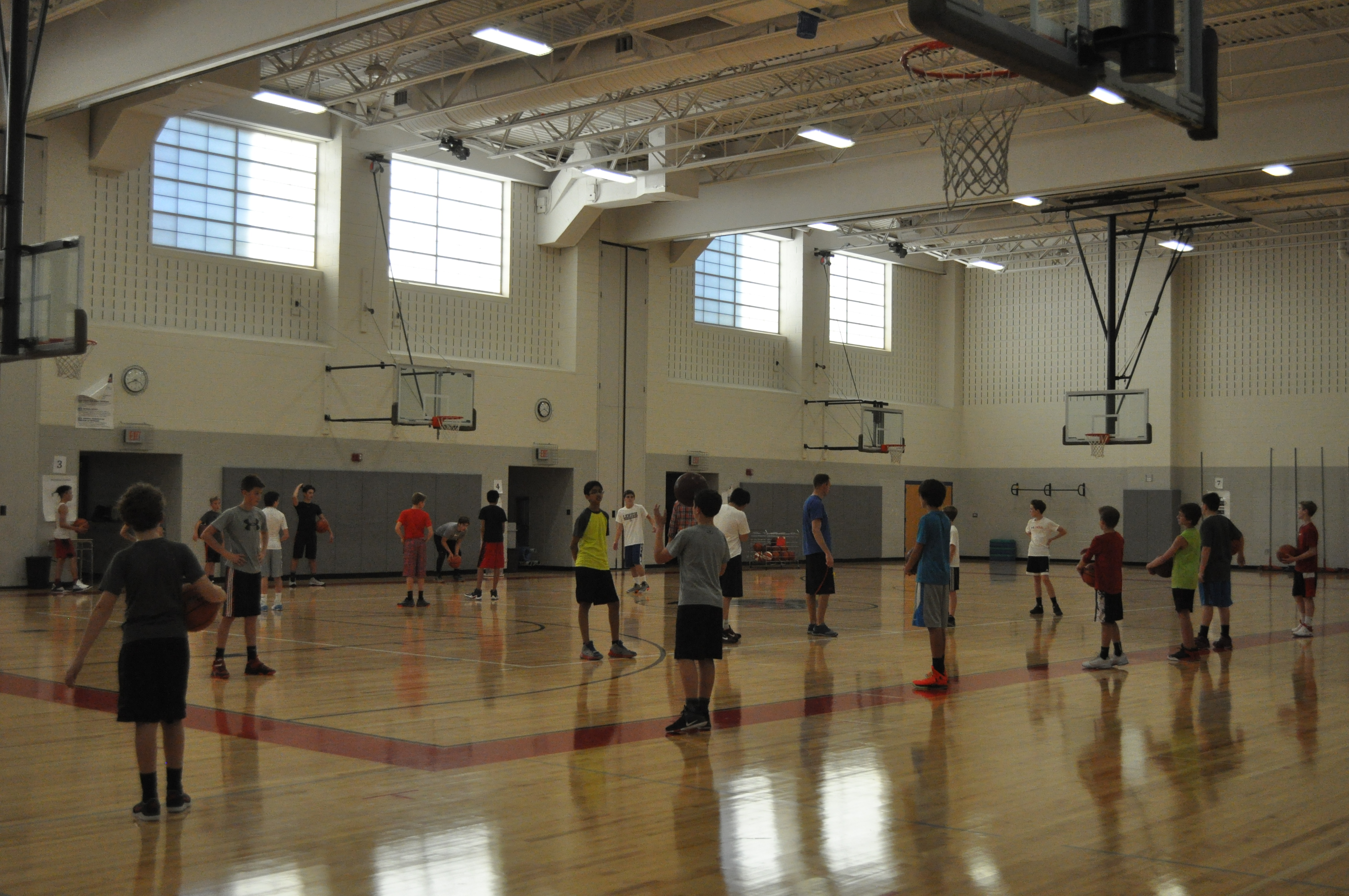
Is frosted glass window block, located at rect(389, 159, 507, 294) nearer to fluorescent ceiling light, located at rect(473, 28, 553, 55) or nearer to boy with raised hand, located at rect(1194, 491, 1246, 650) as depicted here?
fluorescent ceiling light, located at rect(473, 28, 553, 55)

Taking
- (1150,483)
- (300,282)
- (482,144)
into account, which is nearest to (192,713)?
(300,282)

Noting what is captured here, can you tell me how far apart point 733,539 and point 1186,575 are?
4.91 meters

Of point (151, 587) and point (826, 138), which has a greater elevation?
point (826, 138)

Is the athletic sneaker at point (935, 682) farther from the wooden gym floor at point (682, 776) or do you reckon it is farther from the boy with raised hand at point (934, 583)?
the wooden gym floor at point (682, 776)

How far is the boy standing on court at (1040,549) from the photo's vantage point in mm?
18641

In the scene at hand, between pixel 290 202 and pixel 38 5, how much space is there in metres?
6.23

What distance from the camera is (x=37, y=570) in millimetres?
20453

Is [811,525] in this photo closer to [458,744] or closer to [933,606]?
[933,606]

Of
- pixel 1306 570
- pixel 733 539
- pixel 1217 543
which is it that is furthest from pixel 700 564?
pixel 1306 570

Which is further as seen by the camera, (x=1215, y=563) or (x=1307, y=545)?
(x=1307, y=545)

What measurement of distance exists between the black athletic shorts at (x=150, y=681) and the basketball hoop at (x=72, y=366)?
16.0 meters

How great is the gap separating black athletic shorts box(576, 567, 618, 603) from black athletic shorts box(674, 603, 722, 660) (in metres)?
3.47

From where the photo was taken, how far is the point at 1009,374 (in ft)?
122

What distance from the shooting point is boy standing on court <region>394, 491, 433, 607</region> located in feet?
61.6
